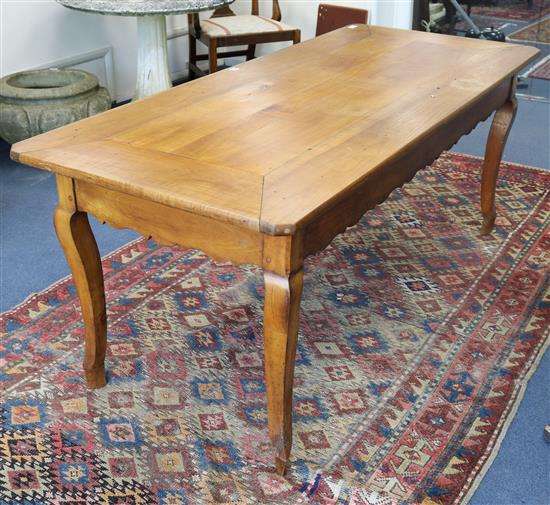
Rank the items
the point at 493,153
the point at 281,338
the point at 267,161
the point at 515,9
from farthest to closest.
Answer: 1. the point at 515,9
2. the point at 493,153
3. the point at 267,161
4. the point at 281,338

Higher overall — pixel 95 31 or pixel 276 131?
pixel 276 131

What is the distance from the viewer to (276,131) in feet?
7.68

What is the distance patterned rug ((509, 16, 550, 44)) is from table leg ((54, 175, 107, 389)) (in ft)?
13.2

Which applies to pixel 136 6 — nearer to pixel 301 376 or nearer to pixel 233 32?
pixel 233 32

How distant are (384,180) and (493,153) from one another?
4.31 ft

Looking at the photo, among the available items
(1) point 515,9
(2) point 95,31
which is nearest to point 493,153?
(1) point 515,9

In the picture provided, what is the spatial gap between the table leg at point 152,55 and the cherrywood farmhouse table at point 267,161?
164 cm

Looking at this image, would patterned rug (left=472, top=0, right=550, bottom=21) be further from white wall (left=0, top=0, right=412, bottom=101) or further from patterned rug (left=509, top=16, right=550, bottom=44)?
white wall (left=0, top=0, right=412, bottom=101)

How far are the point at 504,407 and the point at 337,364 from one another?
540 mm

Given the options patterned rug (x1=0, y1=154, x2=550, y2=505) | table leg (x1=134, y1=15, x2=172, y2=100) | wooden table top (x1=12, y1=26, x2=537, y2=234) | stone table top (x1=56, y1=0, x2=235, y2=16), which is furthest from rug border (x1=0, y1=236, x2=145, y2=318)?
table leg (x1=134, y1=15, x2=172, y2=100)

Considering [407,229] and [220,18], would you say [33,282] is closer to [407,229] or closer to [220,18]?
[407,229]

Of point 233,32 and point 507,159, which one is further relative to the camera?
point 233,32

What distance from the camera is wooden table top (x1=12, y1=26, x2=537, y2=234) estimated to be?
194 centimetres

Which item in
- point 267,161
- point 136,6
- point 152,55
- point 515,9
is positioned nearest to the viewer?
point 267,161
